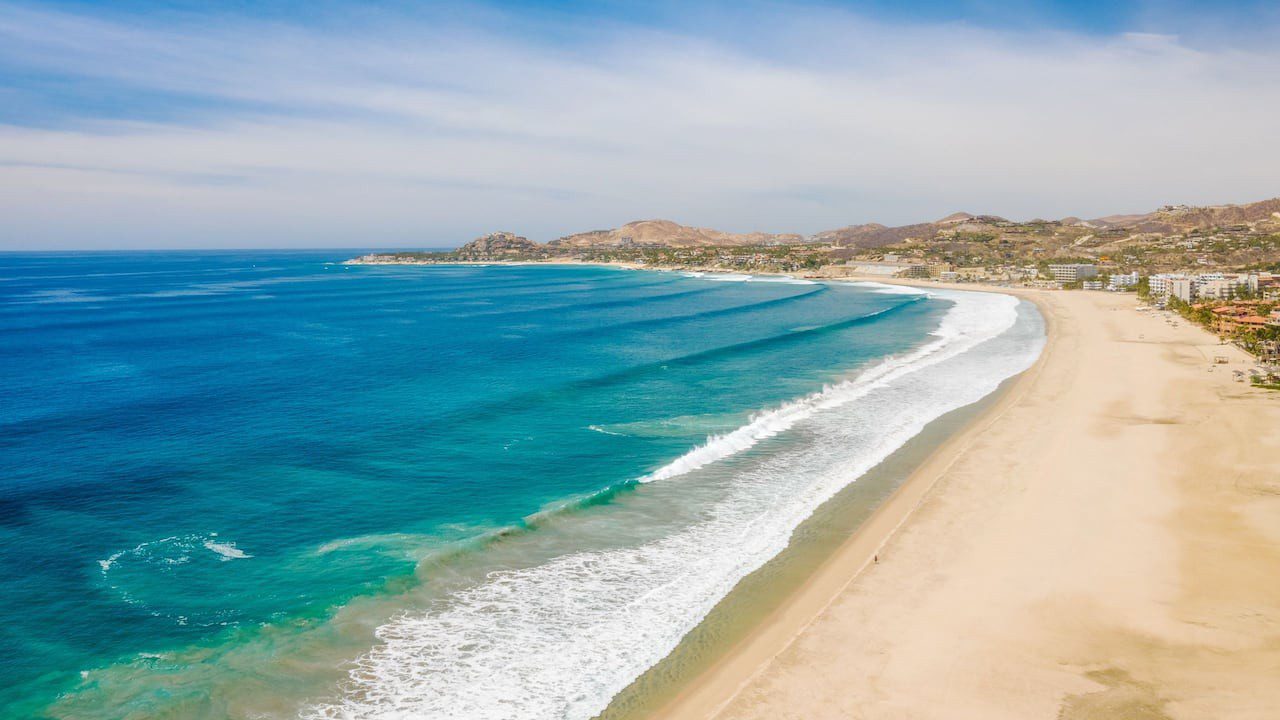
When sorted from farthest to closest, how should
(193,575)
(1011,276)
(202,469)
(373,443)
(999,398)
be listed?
(1011,276), (999,398), (373,443), (202,469), (193,575)

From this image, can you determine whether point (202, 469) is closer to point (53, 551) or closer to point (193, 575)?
point (53, 551)

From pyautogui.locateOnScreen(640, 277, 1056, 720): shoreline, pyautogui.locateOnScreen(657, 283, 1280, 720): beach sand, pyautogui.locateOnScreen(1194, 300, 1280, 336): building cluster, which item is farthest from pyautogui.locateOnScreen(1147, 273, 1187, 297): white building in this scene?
pyautogui.locateOnScreen(640, 277, 1056, 720): shoreline

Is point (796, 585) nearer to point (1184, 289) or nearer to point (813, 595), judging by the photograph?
point (813, 595)

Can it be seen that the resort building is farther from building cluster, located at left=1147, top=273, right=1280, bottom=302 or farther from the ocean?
the ocean

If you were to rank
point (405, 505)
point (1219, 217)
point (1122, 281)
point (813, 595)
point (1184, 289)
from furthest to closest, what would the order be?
1. point (1219, 217)
2. point (1122, 281)
3. point (1184, 289)
4. point (405, 505)
5. point (813, 595)

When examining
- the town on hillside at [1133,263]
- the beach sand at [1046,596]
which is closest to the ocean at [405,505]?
the beach sand at [1046,596]

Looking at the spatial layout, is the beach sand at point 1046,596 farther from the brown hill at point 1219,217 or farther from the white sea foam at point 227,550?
the brown hill at point 1219,217

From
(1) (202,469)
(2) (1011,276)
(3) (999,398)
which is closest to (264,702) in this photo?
(1) (202,469)

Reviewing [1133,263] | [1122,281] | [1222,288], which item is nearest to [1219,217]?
[1133,263]
